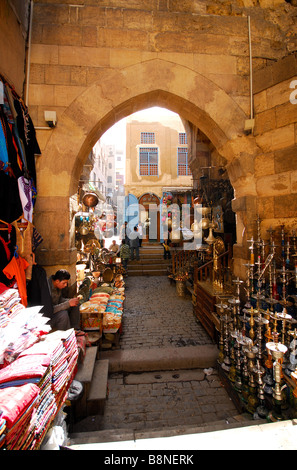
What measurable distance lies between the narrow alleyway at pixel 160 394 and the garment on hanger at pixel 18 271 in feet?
5.83

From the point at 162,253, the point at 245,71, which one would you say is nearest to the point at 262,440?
the point at 245,71

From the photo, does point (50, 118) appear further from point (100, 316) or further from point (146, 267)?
→ point (146, 267)

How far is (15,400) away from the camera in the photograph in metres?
1.22

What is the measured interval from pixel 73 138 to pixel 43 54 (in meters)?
1.57

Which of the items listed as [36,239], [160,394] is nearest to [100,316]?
Answer: [160,394]

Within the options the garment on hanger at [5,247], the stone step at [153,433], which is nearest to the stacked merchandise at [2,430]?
the stone step at [153,433]

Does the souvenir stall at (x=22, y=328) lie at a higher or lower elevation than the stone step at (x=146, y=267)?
higher

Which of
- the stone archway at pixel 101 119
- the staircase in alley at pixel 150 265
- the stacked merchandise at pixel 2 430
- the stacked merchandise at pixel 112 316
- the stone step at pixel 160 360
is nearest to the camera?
the stacked merchandise at pixel 2 430

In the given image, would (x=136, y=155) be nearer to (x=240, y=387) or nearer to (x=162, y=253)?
(x=162, y=253)

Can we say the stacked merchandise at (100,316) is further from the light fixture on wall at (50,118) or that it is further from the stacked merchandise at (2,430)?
the light fixture on wall at (50,118)

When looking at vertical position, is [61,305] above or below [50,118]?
below

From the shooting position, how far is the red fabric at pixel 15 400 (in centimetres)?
113

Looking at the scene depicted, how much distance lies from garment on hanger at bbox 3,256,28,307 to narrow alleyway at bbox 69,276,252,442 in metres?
1.78

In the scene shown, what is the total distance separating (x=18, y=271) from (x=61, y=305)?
0.92 m
